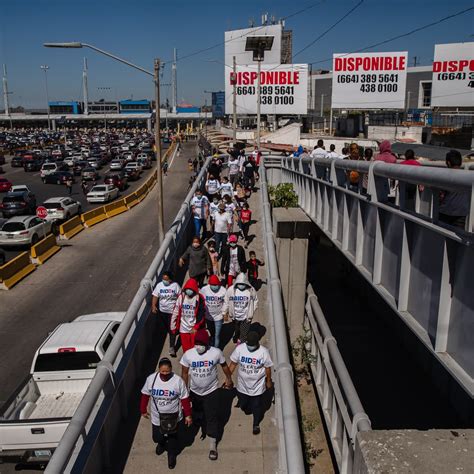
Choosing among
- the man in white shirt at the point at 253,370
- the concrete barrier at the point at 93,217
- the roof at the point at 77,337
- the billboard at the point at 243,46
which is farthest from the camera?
the billboard at the point at 243,46

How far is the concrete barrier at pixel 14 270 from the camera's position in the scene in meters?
20.8

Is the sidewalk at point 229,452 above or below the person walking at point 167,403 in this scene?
below

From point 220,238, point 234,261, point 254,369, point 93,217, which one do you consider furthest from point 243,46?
point 254,369

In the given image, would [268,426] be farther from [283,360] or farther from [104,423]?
[104,423]

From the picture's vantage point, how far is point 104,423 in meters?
6.34

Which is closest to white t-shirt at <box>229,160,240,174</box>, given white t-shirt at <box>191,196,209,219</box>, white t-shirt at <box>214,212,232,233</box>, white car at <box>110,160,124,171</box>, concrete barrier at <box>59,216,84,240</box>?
white t-shirt at <box>191,196,209,219</box>

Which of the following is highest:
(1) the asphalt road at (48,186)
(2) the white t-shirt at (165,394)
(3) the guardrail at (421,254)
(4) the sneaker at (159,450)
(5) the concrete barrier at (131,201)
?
(3) the guardrail at (421,254)

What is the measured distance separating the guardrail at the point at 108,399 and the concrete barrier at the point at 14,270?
1314cm

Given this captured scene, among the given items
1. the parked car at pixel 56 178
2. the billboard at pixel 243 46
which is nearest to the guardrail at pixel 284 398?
the parked car at pixel 56 178

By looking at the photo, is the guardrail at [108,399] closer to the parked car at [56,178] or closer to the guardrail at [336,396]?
the guardrail at [336,396]

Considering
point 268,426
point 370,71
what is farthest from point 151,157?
point 268,426

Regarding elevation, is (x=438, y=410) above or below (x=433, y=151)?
below

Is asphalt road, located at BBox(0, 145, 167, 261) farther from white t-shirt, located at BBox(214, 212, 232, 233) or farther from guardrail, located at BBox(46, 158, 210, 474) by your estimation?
guardrail, located at BBox(46, 158, 210, 474)

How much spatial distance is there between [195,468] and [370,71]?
5287 centimetres
